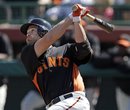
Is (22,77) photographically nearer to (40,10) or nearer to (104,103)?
(104,103)

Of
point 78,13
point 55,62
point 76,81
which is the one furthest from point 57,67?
point 78,13

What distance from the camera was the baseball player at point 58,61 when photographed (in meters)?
5.59

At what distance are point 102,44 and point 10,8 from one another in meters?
2.08

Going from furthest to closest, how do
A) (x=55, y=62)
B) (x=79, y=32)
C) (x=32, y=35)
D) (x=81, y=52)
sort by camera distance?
Answer: (x=32, y=35) < (x=55, y=62) < (x=81, y=52) < (x=79, y=32)

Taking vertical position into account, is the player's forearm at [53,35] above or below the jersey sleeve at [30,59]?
above

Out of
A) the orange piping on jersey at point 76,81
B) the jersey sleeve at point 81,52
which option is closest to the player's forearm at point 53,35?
the jersey sleeve at point 81,52

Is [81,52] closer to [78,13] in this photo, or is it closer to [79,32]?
[79,32]

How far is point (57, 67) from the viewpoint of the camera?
5762 mm

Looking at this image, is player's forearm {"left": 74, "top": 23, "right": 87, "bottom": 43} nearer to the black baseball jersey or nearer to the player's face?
the black baseball jersey

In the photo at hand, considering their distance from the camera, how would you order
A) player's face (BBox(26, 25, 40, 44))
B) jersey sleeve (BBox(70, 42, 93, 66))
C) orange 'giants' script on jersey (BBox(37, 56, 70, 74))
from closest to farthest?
1. jersey sleeve (BBox(70, 42, 93, 66))
2. orange 'giants' script on jersey (BBox(37, 56, 70, 74))
3. player's face (BBox(26, 25, 40, 44))

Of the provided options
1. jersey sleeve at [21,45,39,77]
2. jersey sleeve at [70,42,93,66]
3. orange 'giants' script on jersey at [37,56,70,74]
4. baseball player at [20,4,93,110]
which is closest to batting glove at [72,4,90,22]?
baseball player at [20,4,93,110]

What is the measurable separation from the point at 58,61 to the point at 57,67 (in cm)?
6

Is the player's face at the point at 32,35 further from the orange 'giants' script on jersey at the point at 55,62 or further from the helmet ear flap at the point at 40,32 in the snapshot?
the orange 'giants' script on jersey at the point at 55,62

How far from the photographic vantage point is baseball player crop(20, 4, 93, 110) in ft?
18.3
